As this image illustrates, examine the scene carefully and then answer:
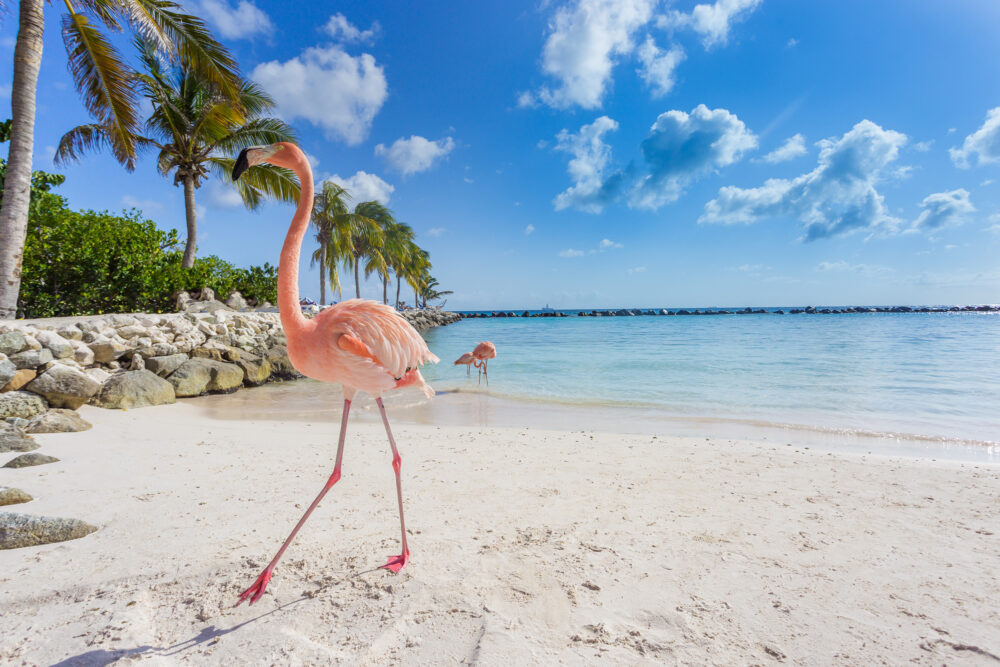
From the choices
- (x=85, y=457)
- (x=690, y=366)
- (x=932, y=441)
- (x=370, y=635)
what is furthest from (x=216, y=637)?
(x=690, y=366)

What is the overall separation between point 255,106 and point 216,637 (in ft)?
61.9

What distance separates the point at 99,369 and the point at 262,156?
292 inches

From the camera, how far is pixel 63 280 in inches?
409

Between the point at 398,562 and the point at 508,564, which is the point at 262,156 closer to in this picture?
the point at 398,562

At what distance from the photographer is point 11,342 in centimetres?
598

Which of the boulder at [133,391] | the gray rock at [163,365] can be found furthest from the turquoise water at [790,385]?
the boulder at [133,391]

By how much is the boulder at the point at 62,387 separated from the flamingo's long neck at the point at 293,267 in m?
5.89

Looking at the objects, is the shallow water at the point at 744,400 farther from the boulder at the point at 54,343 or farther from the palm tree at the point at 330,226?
the palm tree at the point at 330,226

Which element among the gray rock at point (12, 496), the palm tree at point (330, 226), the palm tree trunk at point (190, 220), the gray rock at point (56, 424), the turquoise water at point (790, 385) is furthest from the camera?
the palm tree at point (330, 226)

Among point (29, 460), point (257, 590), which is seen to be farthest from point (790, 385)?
point (29, 460)


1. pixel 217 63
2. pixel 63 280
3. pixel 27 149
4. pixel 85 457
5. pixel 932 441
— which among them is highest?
pixel 217 63

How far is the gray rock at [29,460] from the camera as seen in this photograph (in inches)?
153

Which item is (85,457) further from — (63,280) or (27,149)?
(63,280)

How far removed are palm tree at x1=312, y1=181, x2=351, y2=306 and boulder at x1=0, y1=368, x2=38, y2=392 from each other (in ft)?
69.2
